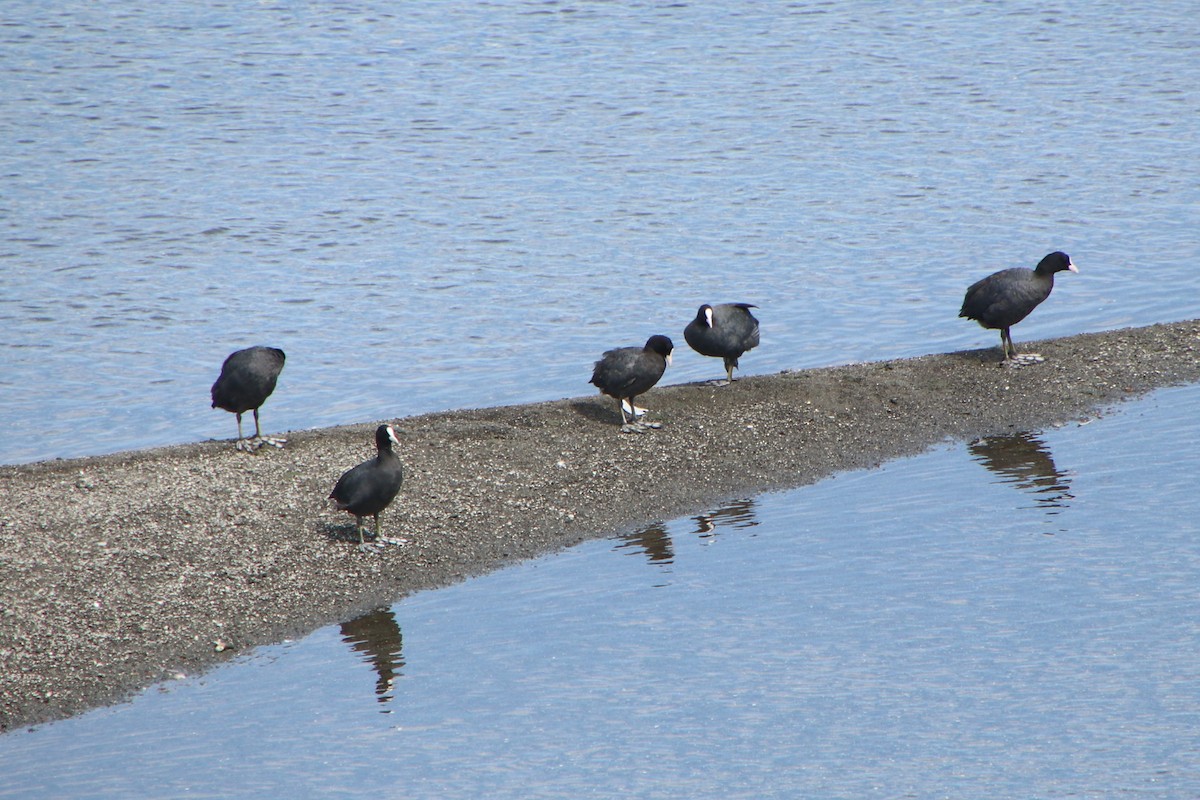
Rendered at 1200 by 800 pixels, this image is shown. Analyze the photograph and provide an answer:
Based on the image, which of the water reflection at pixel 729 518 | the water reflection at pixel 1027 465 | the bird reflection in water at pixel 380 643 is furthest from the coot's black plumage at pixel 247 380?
the water reflection at pixel 1027 465

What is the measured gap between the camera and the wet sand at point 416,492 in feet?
41.2

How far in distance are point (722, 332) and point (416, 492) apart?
189 inches

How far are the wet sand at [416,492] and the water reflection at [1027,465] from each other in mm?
420

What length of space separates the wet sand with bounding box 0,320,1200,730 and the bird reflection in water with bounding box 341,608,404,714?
231mm

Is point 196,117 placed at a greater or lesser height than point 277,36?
lesser

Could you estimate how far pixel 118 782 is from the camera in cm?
1038

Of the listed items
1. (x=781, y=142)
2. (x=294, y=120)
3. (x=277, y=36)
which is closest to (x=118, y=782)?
(x=781, y=142)

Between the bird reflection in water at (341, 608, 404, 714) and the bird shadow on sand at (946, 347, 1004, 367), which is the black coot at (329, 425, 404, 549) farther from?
the bird shadow on sand at (946, 347, 1004, 367)

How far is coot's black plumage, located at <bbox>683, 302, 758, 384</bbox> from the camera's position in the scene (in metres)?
18.2

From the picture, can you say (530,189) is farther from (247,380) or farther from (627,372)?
(247,380)

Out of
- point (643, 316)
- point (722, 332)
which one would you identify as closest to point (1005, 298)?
point (722, 332)

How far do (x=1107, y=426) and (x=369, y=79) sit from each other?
115ft

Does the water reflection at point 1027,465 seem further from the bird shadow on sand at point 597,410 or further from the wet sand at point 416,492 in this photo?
the bird shadow on sand at point 597,410

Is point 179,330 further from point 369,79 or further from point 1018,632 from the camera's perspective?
point 369,79
